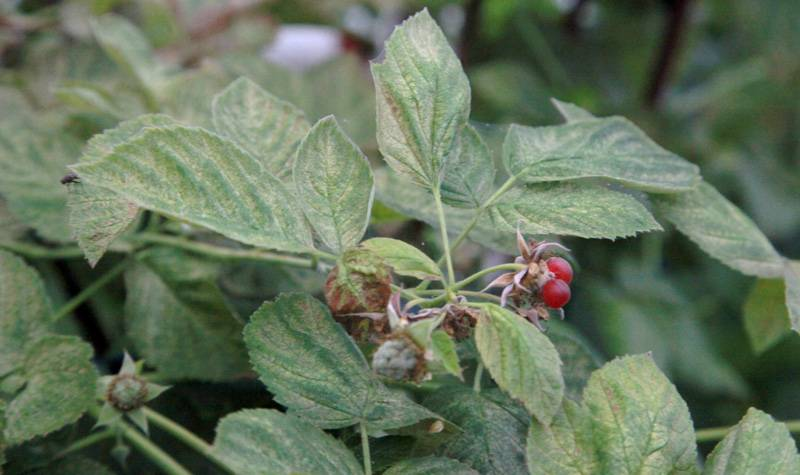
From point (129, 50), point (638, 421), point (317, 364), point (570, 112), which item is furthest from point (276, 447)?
point (129, 50)

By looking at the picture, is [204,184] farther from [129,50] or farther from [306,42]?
[306,42]

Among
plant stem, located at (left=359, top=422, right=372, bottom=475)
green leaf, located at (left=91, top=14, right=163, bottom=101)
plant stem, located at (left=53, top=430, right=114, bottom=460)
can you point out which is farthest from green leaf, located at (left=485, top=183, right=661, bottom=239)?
green leaf, located at (left=91, top=14, right=163, bottom=101)

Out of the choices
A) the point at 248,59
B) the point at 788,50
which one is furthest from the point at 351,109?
the point at 788,50

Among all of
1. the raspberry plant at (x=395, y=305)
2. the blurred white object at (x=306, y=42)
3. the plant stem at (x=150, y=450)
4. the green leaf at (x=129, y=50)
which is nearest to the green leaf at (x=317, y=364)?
the raspberry plant at (x=395, y=305)

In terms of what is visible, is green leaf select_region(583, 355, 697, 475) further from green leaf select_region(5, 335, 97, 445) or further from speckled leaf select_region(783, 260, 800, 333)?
green leaf select_region(5, 335, 97, 445)

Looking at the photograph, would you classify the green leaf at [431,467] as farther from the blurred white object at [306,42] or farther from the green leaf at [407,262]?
the blurred white object at [306,42]

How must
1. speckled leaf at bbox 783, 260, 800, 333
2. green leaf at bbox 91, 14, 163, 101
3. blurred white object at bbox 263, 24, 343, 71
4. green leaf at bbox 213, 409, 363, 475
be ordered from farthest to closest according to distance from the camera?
1. blurred white object at bbox 263, 24, 343, 71
2. green leaf at bbox 91, 14, 163, 101
3. speckled leaf at bbox 783, 260, 800, 333
4. green leaf at bbox 213, 409, 363, 475
